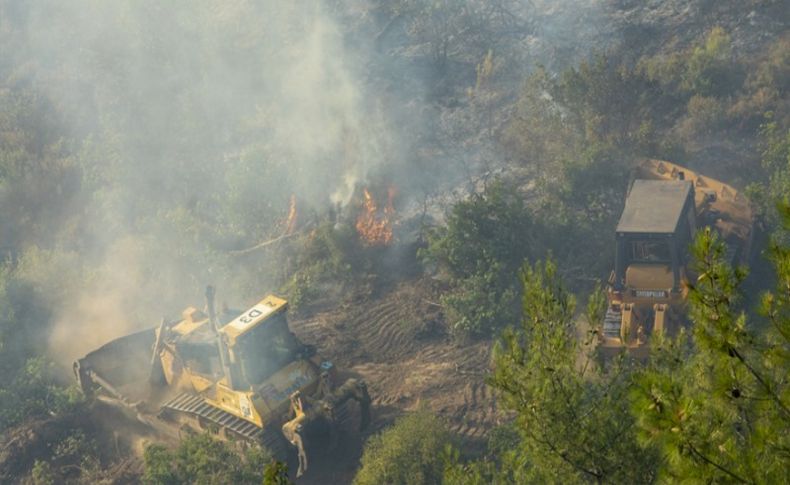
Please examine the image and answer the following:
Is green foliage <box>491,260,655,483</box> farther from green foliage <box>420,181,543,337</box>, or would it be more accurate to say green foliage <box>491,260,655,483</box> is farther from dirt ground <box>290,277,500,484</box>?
green foliage <box>420,181,543,337</box>

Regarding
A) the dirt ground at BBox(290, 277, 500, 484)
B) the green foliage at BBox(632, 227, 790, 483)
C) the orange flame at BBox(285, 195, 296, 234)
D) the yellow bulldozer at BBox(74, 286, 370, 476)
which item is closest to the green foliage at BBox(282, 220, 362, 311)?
the dirt ground at BBox(290, 277, 500, 484)

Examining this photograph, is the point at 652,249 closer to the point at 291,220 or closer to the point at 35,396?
the point at 291,220

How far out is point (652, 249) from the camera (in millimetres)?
15945

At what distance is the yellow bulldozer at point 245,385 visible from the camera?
556 inches

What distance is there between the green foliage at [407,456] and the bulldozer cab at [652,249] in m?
4.91

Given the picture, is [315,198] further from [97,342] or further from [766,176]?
[766,176]

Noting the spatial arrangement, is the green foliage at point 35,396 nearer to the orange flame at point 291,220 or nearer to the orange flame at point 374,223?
the orange flame at point 291,220

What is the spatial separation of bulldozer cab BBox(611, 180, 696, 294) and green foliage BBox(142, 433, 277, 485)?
7476 mm

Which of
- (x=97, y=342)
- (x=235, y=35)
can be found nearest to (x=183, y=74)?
(x=235, y=35)

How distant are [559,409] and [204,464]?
24.0 ft

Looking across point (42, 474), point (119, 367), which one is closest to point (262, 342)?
point (119, 367)

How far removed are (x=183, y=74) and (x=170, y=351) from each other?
61.3 feet

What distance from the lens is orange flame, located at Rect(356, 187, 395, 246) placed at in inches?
851

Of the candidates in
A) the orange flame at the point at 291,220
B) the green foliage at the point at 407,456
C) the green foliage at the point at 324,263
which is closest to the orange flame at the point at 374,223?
the green foliage at the point at 324,263
